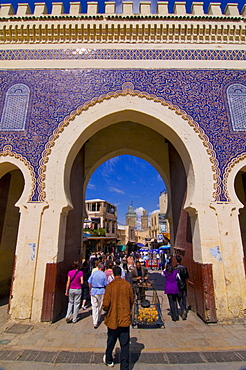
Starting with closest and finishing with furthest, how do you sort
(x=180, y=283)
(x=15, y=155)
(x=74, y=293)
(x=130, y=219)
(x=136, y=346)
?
(x=136, y=346), (x=74, y=293), (x=180, y=283), (x=15, y=155), (x=130, y=219)

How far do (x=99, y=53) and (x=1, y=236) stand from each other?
550cm

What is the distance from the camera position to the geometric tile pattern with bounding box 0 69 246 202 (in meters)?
4.69

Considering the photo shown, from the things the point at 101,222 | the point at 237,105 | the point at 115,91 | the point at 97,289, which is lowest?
the point at 97,289

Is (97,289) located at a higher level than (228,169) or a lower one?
lower

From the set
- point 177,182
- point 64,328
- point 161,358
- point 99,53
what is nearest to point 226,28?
point 99,53

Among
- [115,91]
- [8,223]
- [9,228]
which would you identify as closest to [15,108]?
[115,91]

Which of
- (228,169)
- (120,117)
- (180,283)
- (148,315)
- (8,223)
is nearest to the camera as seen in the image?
(148,315)

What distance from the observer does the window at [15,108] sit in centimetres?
486

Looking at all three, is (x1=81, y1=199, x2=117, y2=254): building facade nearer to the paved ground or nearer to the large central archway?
the large central archway

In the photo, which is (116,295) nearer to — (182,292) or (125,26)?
(182,292)

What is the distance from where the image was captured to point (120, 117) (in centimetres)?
523

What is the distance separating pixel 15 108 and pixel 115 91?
2411 millimetres

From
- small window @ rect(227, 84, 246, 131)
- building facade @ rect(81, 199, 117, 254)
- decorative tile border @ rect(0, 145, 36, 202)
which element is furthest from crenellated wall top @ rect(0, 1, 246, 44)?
building facade @ rect(81, 199, 117, 254)

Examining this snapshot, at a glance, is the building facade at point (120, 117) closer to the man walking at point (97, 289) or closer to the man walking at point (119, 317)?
the man walking at point (97, 289)
